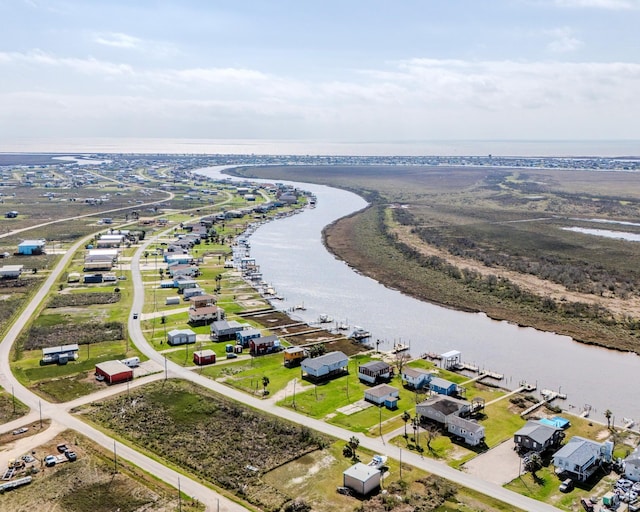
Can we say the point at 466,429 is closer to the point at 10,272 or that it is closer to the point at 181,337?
the point at 181,337

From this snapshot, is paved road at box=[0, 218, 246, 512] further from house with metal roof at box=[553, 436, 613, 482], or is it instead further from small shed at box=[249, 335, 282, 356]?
house with metal roof at box=[553, 436, 613, 482]

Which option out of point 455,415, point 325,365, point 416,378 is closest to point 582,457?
point 455,415

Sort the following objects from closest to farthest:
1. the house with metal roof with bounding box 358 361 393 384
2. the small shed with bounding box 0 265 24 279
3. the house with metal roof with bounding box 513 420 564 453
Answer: the house with metal roof with bounding box 513 420 564 453 < the house with metal roof with bounding box 358 361 393 384 < the small shed with bounding box 0 265 24 279

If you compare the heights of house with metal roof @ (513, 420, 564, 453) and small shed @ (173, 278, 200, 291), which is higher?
small shed @ (173, 278, 200, 291)

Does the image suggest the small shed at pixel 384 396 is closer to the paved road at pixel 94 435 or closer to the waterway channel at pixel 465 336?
the waterway channel at pixel 465 336

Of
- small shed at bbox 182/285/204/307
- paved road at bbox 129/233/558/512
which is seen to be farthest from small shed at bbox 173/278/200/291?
paved road at bbox 129/233/558/512
